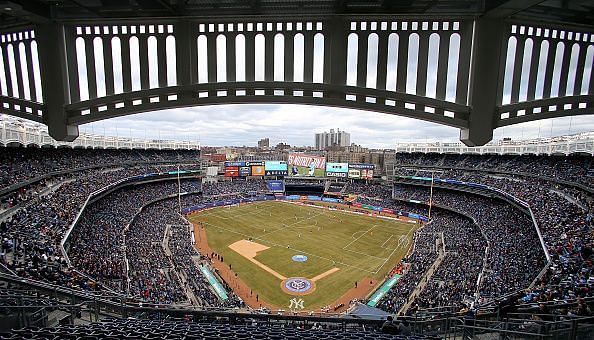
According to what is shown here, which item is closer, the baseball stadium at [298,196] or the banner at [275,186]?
the baseball stadium at [298,196]

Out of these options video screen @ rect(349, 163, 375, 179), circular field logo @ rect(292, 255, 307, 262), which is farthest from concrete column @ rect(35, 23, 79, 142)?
video screen @ rect(349, 163, 375, 179)

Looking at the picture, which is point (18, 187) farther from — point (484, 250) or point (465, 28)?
point (484, 250)

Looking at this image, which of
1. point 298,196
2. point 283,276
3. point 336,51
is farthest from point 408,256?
point 298,196

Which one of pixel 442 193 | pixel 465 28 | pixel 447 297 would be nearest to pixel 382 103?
pixel 465 28

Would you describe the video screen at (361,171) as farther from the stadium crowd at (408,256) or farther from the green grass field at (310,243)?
the stadium crowd at (408,256)

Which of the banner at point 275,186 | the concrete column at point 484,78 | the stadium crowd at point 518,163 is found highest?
the concrete column at point 484,78

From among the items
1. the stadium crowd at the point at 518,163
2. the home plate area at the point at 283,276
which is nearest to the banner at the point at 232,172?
the stadium crowd at the point at 518,163

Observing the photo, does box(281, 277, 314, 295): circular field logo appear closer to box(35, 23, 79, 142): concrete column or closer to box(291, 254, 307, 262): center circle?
box(291, 254, 307, 262): center circle
